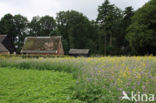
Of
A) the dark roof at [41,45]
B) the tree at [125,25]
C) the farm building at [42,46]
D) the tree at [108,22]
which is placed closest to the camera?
the farm building at [42,46]

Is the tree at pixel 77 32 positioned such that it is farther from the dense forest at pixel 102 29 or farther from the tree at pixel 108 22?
the tree at pixel 108 22

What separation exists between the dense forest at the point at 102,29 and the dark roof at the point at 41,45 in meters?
11.4

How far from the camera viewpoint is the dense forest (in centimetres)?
3055

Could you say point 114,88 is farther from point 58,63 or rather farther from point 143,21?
point 143,21

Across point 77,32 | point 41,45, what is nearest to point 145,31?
point 41,45

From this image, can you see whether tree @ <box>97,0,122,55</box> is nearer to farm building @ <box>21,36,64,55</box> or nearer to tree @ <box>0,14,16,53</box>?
farm building @ <box>21,36,64,55</box>

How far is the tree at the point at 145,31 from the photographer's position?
29219 millimetres

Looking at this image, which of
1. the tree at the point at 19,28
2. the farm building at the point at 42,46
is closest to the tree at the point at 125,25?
the farm building at the point at 42,46

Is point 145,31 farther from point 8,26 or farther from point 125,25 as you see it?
point 8,26

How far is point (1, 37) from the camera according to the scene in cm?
3656

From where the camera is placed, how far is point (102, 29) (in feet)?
139

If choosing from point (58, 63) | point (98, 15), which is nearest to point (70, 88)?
point (58, 63)

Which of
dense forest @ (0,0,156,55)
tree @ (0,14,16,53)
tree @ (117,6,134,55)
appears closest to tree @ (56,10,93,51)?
dense forest @ (0,0,156,55)

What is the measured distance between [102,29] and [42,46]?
735 inches
